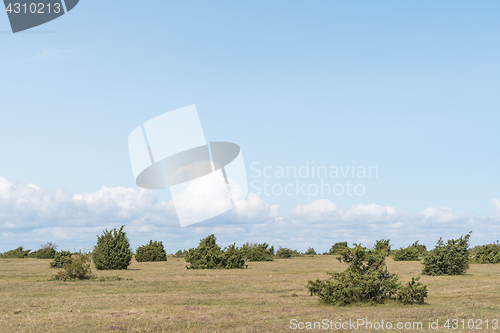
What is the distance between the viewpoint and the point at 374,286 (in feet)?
62.9

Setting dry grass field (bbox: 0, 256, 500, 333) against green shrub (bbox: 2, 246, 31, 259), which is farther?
green shrub (bbox: 2, 246, 31, 259)

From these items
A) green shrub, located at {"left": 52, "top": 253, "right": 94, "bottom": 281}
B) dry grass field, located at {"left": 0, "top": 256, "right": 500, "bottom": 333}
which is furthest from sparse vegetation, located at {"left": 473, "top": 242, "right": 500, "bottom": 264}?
green shrub, located at {"left": 52, "top": 253, "right": 94, "bottom": 281}

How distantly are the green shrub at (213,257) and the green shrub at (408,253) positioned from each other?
124ft

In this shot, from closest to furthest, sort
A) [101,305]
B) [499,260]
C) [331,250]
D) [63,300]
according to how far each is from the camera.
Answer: [101,305]
[63,300]
[499,260]
[331,250]

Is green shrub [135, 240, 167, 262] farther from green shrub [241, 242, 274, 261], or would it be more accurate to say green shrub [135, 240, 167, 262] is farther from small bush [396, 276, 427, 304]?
small bush [396, 276, 427, 304]

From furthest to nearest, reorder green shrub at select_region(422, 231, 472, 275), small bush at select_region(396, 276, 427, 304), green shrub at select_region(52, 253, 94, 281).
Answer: green shrub at select_region(422, 231, 472, 275) → green shrub at select_region(52, 253, 94, 281) → small bush at select_region(396, 276, 427, 304)

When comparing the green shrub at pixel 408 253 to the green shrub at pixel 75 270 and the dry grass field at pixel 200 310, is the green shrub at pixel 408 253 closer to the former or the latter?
the dry grass field at pixel 200 310

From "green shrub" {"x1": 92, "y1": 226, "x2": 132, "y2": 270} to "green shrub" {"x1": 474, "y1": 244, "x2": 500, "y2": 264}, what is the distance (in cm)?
5207

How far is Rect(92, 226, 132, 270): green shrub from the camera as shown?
4525cm

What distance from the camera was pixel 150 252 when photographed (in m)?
71.2

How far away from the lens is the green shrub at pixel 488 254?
6436cm

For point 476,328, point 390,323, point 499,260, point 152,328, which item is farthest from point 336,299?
point 499,260

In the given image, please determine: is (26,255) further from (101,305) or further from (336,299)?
(336,299)

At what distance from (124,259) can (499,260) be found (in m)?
54.4
